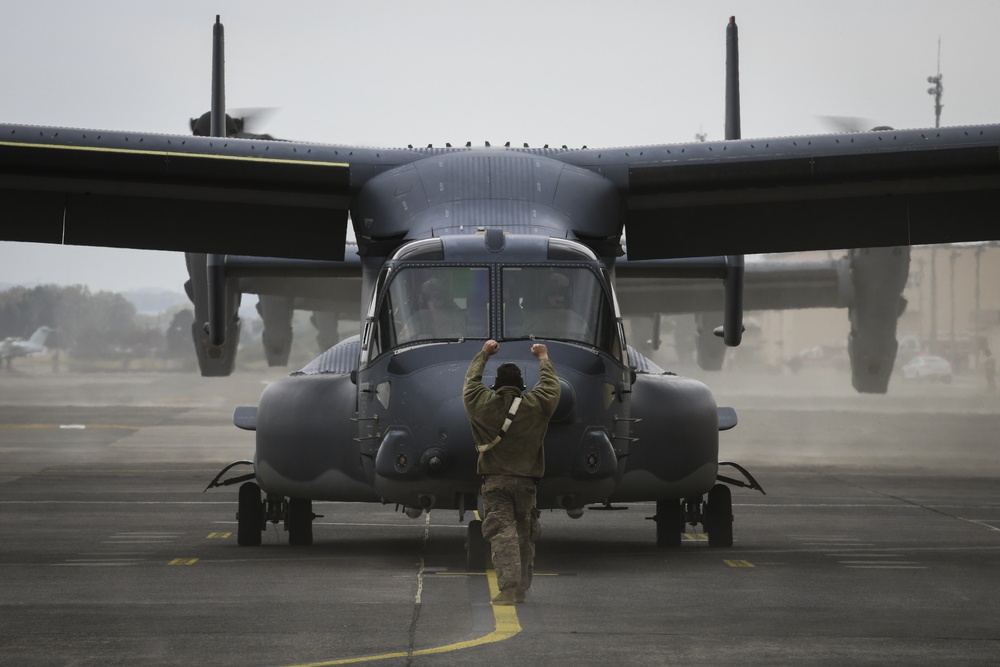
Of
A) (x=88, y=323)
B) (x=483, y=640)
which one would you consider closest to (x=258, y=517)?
(x=483, y=640)

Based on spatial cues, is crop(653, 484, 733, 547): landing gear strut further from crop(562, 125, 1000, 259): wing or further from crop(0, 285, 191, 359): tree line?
crop(0, 285, 191, 359): tree line

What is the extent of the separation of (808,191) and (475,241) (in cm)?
493

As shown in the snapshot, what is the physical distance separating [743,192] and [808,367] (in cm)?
3721

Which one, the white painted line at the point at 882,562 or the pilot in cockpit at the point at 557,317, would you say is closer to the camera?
the pilot in cockpit at the point at 557,317

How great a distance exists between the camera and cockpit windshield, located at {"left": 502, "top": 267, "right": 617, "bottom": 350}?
13289 millimetres

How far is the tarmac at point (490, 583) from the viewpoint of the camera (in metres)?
9.64

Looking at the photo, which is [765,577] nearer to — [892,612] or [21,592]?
[892,612]

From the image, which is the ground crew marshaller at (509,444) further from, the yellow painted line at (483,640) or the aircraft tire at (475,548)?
the aircraft tire at (475,548)

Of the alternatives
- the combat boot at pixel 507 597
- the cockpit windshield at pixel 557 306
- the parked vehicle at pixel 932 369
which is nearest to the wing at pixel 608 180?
the cockpit windshield at pixel 557 306

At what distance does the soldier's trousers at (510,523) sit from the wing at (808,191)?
5.19 metres

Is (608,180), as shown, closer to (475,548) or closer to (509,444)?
(475,548)

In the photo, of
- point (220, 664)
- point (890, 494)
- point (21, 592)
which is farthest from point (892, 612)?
point (890, 494)

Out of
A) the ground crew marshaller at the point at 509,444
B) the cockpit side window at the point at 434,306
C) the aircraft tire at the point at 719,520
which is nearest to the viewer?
the ground crew marshaller at the point at 509,444

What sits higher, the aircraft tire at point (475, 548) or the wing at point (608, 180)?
the wing at point (608, 180)
